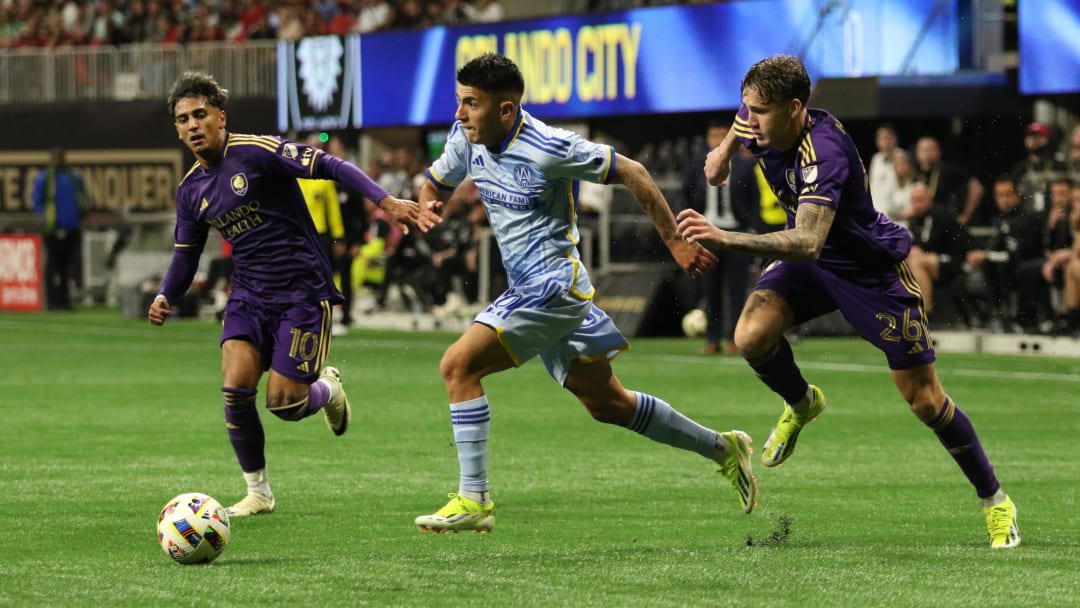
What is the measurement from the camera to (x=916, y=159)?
19.8 meters

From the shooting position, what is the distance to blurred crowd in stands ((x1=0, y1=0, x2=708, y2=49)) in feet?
99.2

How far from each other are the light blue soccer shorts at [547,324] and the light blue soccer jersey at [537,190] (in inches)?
2.2

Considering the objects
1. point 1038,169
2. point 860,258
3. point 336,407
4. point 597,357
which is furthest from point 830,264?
point 1038,169

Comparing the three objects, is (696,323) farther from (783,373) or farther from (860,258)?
(860,258)

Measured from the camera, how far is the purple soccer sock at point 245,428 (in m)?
8.61

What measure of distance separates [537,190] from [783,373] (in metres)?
1.55

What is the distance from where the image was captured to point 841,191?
7355mm

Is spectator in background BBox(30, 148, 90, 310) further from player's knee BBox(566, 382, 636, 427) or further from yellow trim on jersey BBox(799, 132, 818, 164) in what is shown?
yellow trim on jersey BBox(799, 132, 818, 164)

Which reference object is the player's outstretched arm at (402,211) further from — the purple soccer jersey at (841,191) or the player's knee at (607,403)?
the purple soccer jersey at (841,191)

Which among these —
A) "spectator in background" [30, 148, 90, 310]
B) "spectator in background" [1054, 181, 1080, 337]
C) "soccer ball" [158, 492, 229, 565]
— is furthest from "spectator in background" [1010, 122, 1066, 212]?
"spectator in background" [30, 148, 90, 310]

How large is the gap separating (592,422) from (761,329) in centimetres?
500

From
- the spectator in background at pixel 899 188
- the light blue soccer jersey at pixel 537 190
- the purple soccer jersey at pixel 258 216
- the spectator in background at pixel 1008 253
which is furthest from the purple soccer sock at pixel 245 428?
the spectator in background at pixel 899 188

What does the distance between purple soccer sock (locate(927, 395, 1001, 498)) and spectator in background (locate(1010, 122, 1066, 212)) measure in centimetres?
1073

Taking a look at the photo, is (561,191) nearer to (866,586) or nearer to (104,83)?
(866,586)
